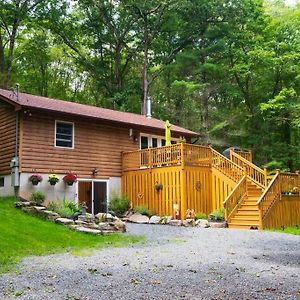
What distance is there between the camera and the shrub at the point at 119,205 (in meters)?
18.3

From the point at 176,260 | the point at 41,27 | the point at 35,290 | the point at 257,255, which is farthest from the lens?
the point at 41,27

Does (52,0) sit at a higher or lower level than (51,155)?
higher

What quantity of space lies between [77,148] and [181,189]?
4714 mm

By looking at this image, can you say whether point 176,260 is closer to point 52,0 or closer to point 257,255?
point 257,255

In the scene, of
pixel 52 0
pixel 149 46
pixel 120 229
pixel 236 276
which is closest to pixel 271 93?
pixel 149 46

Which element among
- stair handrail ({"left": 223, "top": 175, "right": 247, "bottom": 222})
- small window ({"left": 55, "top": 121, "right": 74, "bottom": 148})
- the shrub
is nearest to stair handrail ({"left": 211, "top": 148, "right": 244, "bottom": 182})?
stair handrail ({"left": 223, "top": 175, "right": 247, "bottom": 222})

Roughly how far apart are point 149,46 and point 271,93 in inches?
395

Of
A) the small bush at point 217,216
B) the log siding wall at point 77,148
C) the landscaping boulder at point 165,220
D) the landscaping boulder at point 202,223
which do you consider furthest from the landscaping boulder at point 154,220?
the log siding wall at point 77,148

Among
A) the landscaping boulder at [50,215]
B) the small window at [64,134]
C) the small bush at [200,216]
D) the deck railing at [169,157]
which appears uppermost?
the small window at [64,134]

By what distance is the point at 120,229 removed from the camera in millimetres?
13148

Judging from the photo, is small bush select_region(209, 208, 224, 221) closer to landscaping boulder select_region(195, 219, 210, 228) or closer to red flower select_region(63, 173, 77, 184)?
landscaping boulder select_region(195, 219, 210, 228)

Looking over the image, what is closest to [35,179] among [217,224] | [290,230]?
[217,224]

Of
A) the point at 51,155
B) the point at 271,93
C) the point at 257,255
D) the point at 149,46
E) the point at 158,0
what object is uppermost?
the point at 158,0

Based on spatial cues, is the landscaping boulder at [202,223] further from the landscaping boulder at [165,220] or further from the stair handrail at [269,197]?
the stair handrail at [269,197]
